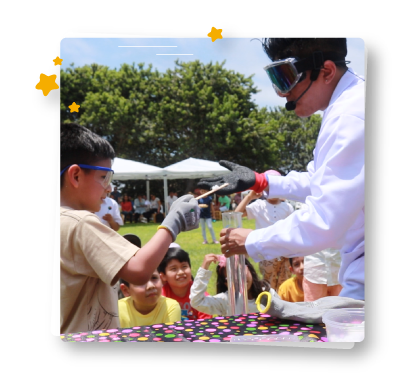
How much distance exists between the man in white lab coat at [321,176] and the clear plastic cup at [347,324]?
7cm

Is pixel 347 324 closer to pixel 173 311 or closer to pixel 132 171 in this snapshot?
pixel 173 311

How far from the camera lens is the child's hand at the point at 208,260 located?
221 cm

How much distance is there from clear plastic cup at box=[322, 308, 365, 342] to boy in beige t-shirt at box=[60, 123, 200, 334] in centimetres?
65

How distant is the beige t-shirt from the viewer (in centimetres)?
176

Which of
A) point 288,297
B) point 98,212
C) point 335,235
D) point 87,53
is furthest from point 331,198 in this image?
point 87,53

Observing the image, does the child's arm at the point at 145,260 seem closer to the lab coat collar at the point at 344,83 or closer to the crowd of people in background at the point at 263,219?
the crowd of people in background at the point at 263,219

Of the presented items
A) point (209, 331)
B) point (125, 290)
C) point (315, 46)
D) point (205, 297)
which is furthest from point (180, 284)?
point (315, 46)

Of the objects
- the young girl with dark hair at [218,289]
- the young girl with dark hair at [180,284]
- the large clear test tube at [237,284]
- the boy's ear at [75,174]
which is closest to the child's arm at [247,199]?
the large clear test tube at [237,284]

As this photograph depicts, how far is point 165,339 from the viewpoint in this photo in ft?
6.10

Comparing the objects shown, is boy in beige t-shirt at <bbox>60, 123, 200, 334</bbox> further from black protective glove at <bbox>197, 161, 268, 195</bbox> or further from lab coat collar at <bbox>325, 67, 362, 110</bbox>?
lab coat collar at <bbox>325, 67, 362, 110</bbox>

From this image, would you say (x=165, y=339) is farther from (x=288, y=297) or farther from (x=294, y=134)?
(x=294, y=134)

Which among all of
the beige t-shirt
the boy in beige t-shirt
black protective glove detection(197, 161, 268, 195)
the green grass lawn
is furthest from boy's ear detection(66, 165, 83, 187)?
black protective glove detection(197, 161, 268, 195)

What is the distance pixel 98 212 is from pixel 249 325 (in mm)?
804

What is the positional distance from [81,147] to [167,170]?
0.44m
